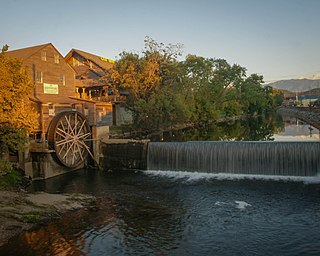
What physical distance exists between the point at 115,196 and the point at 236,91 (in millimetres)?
52661

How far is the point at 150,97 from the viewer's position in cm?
3469

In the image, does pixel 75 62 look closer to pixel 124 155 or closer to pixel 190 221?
pixel 124 155

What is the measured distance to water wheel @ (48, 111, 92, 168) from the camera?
2023cm

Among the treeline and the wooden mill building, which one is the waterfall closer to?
the wooden mill building

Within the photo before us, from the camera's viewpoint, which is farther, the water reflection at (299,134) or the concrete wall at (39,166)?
the water reflection at (299,134)

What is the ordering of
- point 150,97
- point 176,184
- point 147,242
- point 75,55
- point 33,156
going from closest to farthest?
point 147,242
point 176,184
point 33,156
point 150,97
point 75,55

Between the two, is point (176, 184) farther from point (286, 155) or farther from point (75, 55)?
point (75, 55)

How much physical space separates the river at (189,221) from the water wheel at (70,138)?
383 cm

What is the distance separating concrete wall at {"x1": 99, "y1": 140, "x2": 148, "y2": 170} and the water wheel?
1504 mm

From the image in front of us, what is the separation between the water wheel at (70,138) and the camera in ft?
66.4

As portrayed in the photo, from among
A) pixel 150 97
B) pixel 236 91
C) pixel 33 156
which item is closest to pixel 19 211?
pixel 33 156

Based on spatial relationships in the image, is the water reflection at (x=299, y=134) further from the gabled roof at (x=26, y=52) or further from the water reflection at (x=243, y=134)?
the gabled roof at (x=26, y=52)

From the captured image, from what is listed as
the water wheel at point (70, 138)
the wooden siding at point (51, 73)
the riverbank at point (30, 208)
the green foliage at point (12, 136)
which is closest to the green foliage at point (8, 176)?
the green foliage at point (12, 136)

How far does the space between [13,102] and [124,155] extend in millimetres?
8779
